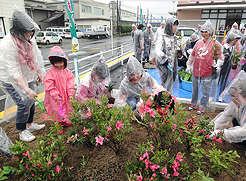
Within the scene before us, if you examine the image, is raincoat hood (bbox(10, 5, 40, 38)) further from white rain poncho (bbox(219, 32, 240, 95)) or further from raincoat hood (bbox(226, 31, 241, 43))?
raincoat hood (bbox(226, 31, 241, 43))

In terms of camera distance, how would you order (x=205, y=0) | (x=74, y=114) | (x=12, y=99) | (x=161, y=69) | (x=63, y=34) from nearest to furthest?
(x=74, y=114), (x=12, y=99), (x=161, y=69), (x=205, y=0), (x=63, y=34)

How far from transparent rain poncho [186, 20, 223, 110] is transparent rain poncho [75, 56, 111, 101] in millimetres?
1658

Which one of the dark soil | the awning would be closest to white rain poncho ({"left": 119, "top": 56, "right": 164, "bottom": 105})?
the dark soil

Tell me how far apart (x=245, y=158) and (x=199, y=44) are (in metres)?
1.92

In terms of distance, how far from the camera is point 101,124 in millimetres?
1544

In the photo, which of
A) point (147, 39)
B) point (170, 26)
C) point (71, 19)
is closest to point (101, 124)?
point (170, 26)

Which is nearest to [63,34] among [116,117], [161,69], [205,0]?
[205,0]

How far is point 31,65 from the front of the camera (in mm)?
2215

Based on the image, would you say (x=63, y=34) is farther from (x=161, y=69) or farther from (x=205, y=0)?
(x=161, y=69)

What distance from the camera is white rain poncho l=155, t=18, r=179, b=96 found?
295 cm

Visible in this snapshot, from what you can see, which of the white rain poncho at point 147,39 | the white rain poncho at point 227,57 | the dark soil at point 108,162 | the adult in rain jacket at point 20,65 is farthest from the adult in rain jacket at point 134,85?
the white rain poncho at point 147,39

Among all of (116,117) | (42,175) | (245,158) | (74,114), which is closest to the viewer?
(42,175)

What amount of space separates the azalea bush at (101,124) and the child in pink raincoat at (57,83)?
1.96 ft

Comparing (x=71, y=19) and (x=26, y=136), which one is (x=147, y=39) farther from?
(x=26, y=136)
